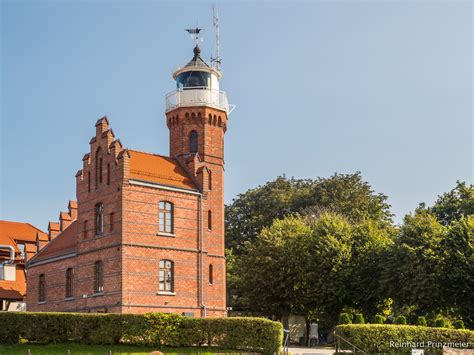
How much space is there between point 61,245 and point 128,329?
54.3 ft

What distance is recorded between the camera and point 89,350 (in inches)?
1326

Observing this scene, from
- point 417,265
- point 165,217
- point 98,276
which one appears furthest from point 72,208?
point 417,265

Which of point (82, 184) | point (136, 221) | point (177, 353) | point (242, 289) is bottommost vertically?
point (177, 353)

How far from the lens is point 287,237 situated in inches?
2179

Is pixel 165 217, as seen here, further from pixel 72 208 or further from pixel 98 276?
pixel 72 208

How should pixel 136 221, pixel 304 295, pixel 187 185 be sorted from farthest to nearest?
pixel 304 295 → pixel 187 185 → pixel 136 221

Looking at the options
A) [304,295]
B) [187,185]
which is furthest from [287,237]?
[187,185]

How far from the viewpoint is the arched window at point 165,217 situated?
4275 cm

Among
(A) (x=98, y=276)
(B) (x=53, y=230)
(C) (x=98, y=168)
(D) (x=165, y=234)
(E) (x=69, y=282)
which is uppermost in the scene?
(C) (x=98, y=168)

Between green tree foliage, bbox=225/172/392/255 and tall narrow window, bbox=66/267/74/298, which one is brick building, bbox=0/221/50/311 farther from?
green tree foliage, bbox=225/172/392/255

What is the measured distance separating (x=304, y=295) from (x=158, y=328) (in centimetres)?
1972

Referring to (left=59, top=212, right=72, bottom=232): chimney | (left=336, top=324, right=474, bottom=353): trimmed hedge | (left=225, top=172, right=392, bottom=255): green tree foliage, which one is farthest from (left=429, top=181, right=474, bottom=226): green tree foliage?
(left=59, top=212, right=72, bottom=232): chimney

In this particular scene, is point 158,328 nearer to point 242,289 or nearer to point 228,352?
point 228,352

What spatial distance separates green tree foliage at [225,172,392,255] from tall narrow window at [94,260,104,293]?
26.4 metres
